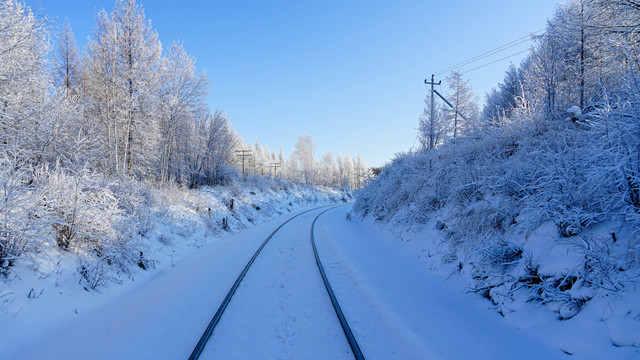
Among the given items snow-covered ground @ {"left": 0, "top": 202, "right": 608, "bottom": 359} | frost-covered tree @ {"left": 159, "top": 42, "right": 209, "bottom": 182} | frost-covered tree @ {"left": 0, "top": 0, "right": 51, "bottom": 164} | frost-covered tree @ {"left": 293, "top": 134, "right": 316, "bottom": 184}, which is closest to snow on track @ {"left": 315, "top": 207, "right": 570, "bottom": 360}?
snow-covered ground @ {"left": 0, "top": 202, "right": 608, "bottom": 359}

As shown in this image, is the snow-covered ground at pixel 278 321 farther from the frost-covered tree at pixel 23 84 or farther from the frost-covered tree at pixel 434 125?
the frost-covered tree at pixel 434 125

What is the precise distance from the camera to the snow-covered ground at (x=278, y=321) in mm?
3541

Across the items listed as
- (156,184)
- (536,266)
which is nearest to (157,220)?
(156,184)

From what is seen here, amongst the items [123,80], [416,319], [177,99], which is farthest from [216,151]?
[416,319]

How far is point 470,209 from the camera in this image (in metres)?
6.72

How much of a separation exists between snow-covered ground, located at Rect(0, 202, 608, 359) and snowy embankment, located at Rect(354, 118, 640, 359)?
0.35 metres

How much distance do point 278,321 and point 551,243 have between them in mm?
4617

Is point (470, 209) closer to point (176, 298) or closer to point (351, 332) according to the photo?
point (351, 332)

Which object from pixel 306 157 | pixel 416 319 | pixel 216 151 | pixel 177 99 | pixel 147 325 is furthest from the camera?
pixel 306 157

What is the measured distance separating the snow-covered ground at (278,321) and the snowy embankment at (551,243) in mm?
348

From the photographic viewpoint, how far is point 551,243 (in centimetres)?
429

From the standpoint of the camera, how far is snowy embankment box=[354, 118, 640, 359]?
10.3ft

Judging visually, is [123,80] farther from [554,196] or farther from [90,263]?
[554,196]

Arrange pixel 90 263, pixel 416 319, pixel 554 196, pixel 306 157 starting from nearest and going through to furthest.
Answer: pixel 416 319 → pixel 554 196 → pixel 90 263 → pixel 306 157
